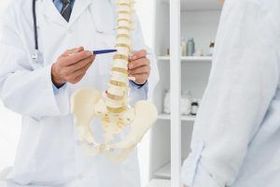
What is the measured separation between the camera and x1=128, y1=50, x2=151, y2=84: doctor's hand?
2.78 feet

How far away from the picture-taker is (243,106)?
56 cm

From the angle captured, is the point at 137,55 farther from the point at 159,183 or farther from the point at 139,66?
the point at 159,183

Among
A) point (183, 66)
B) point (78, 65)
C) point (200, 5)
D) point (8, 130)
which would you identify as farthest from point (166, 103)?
point (78, 65)

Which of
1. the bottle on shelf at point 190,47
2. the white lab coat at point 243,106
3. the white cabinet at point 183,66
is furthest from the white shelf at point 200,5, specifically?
the white lab coat at point 243,106

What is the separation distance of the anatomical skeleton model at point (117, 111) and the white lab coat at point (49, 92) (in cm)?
6

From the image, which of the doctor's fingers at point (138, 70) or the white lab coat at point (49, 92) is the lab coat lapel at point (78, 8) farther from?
the doctor's fingers at point (138, 70)

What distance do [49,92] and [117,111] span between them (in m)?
0.15

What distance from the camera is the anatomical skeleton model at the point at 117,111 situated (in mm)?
782

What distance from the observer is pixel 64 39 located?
35.6 inches

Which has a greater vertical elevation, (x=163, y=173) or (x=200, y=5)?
(x=200, y=5)

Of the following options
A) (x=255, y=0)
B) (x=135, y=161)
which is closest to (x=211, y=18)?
(x=135, y=161)

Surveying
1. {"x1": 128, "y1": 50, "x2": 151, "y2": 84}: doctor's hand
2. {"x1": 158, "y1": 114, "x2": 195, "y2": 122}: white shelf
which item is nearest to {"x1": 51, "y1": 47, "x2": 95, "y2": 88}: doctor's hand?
{"x1": 128, "y1": 50, "x2": 151, "y2": 84}: doctor's hand

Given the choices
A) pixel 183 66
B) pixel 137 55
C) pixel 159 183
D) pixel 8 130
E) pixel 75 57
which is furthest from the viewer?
pixel 183 66

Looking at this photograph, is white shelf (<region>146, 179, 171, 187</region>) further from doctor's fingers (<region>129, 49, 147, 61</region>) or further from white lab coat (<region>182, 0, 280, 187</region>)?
white lab coat (<region>182, 0, 280, 187</region>)
